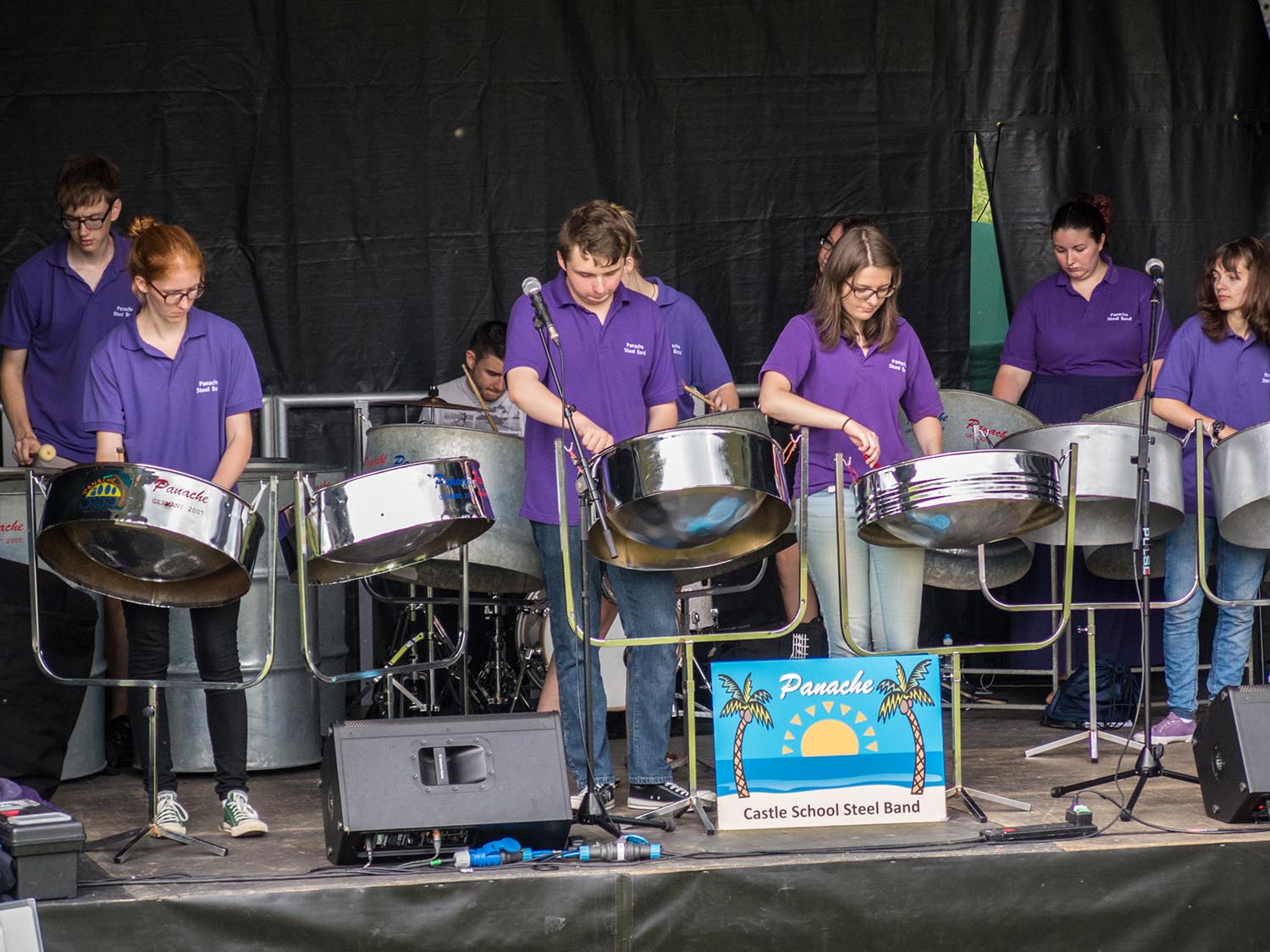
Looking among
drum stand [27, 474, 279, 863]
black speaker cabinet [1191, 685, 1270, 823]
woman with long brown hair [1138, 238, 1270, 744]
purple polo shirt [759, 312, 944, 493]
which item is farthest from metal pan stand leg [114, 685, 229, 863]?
woman with long brown hair [1138, 238, 1270, 744]

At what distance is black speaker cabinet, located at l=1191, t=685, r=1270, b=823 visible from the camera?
2.61 metres

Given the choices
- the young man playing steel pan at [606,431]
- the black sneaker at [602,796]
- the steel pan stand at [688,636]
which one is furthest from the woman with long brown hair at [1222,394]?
the black sneaker at [602,796]

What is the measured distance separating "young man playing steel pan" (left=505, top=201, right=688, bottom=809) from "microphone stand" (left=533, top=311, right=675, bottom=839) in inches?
2.8

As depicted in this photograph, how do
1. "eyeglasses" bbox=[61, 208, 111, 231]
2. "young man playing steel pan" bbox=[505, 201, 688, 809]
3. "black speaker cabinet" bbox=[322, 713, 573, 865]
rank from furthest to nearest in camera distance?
"eyeglasses" bbox=[61, 208, 111, 231] → "young man playing steel pan" bbox=[505, 201, 688, 809] → "black speaker cabinet" bbox=[322, 713, 573, 865]

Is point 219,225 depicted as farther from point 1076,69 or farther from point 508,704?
point 1076,69

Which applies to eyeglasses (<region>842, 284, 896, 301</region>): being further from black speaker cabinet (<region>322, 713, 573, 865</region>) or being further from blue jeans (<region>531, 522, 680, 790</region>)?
black speaker cabinet (<region>322, 713, 573, 865</region>)

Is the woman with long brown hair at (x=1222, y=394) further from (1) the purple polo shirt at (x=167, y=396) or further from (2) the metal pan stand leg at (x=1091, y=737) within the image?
(1) the purple polo shirt at (x=167, y=396)

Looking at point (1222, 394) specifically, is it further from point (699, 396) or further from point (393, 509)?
point (393, 509)

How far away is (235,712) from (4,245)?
1.69m

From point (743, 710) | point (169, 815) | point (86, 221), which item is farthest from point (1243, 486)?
point (86, 221)

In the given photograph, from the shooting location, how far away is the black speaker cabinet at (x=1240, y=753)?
2.61 meters

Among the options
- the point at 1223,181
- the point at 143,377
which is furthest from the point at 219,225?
the point at 1223,181

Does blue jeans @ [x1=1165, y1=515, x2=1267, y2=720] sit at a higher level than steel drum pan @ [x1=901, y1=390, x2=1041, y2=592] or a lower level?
lower

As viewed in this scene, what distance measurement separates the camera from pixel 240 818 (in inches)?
106
